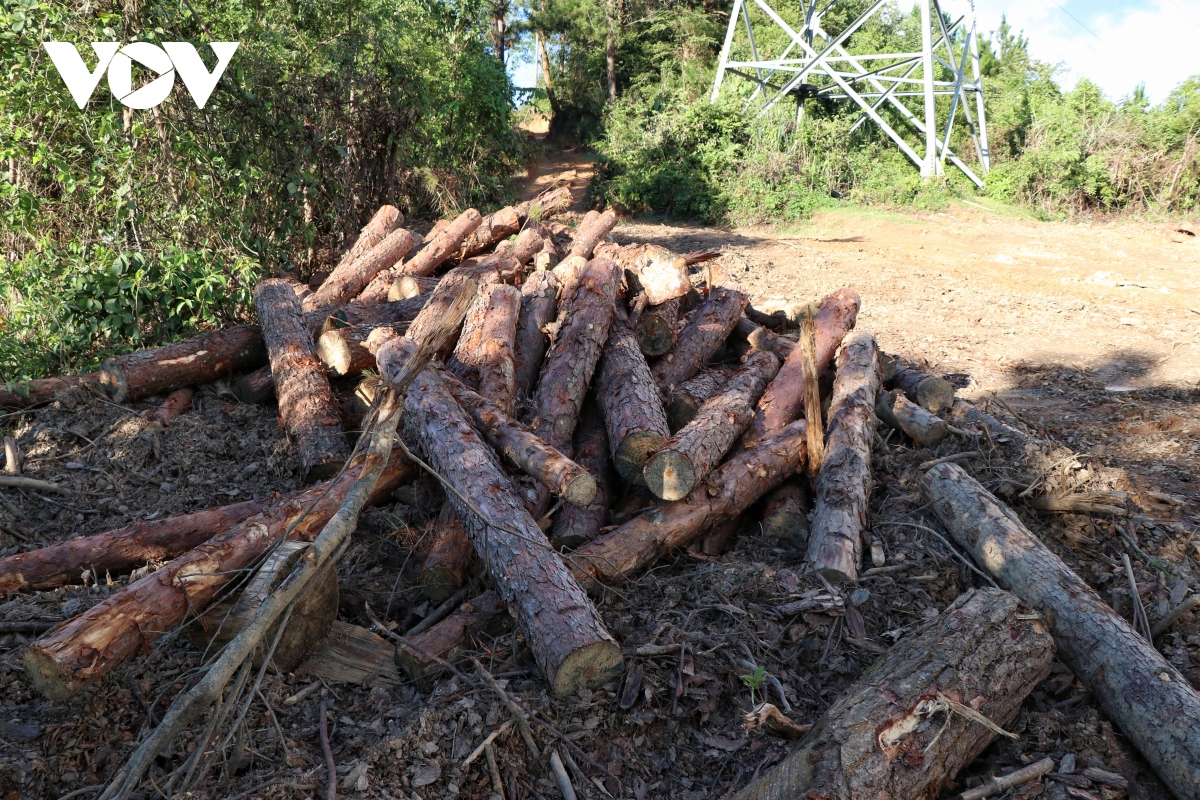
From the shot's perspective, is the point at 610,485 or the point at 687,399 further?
the point at 687,399

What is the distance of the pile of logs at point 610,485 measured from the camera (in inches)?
110

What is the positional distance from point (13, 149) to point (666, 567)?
6972mm

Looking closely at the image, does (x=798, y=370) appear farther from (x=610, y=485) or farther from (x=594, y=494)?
(x=594, y=494)

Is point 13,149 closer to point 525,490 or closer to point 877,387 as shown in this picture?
point 525,490

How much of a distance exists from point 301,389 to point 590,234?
3964mm

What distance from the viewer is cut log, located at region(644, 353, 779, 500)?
→ 3.94m

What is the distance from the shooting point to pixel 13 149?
6.73m

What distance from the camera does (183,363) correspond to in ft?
18.9

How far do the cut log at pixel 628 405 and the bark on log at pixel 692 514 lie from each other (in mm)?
329

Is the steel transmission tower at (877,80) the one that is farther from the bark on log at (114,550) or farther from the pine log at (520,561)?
the bark on log at (114,550)
